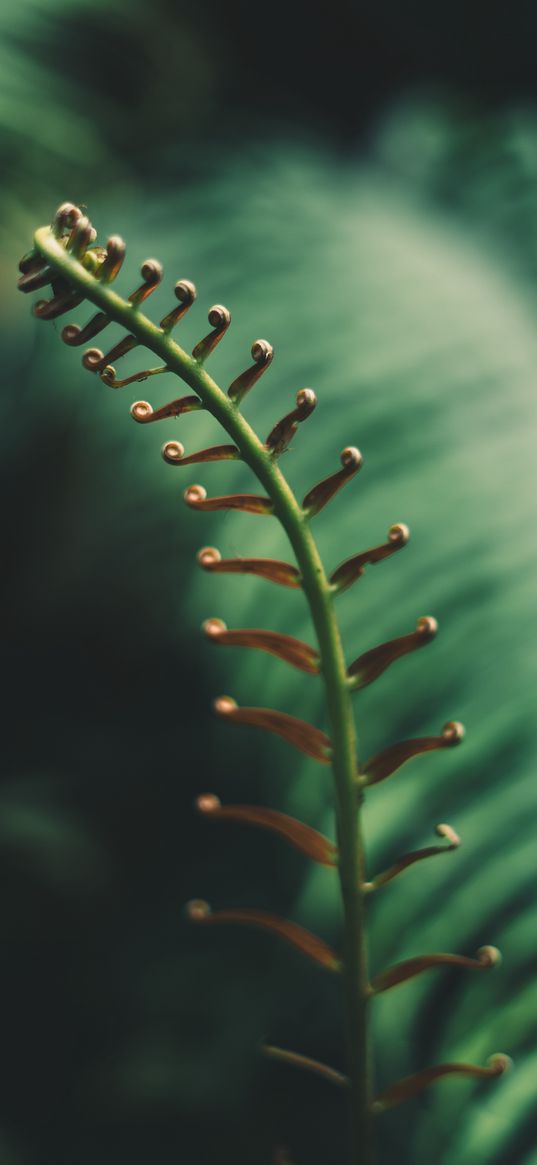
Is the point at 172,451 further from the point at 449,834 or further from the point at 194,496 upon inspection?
the point at 449,834

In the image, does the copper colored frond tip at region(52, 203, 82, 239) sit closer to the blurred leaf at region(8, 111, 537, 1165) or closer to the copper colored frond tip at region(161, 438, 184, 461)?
the copper colored frond tip at region(161, 438, 184, 461)

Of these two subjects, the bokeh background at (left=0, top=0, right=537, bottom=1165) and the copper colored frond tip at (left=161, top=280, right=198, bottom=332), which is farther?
the bokeh background at (left=0, top=0, right=537, bottom=1165)

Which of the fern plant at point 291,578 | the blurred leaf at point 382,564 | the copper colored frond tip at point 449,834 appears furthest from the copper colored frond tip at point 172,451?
the blurred leaf at point 382,564

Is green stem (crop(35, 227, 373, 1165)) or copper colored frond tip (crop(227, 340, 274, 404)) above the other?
copper colored frond tip (crop(227, 340, 274, 404))

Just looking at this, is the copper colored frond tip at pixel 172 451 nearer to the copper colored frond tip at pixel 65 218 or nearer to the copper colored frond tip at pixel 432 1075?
the copper colored frond tip at pixel 65 218

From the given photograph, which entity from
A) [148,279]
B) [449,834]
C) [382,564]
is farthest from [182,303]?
[382,564]

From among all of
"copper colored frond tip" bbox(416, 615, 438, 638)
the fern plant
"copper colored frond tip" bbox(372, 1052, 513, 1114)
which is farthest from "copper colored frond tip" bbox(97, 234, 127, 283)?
"copper colored frond tip" bbox(372, 1052, 513, 1114)
